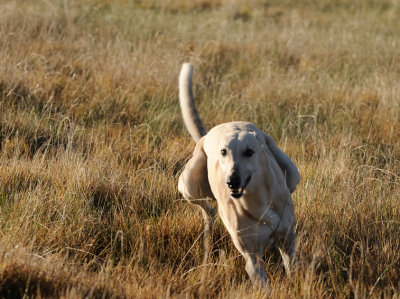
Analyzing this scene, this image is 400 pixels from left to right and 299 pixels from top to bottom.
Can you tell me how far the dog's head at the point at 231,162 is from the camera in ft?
7.68

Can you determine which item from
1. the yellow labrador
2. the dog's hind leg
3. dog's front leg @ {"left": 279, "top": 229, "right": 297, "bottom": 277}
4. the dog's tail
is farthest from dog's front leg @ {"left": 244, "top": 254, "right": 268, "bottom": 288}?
the dog's tail

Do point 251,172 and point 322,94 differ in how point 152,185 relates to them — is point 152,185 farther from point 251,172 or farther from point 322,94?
point 322,94

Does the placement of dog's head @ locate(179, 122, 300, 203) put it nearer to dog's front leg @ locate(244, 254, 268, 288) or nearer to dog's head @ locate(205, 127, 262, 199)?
dog's head @ locate(205, 127, 262, 199)

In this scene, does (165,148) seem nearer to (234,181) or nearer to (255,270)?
(255,270)

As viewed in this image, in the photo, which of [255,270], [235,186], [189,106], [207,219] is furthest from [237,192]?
[189,106]

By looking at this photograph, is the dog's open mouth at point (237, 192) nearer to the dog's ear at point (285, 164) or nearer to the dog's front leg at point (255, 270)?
the dog's front leg at point (255, 270)

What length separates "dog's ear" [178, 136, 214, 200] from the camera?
2.90 metres

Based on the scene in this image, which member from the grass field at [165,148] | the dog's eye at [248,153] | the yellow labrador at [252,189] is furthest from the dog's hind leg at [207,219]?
the dog's eye at [248,153]

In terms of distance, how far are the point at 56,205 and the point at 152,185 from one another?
27.0 inches

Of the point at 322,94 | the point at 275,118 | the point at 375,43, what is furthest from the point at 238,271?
the point at 375,43

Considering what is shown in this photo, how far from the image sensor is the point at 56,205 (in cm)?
324

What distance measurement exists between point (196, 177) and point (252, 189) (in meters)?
0.49

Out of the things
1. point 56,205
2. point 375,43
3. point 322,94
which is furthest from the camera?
point 375,43

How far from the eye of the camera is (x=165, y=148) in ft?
14.5
